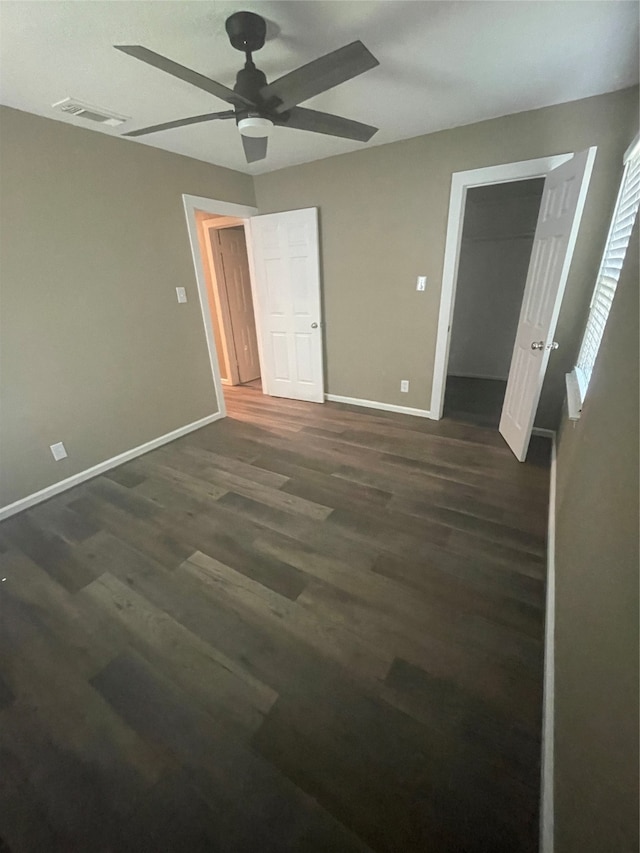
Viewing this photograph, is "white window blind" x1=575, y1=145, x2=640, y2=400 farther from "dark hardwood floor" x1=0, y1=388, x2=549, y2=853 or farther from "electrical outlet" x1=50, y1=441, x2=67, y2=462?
"electrical outlet" x1=50, y1=441, x2=67, y2=462

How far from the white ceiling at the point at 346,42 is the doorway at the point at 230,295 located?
76.6 inches

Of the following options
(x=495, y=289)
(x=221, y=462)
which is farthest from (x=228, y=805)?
(x=495, y=289)

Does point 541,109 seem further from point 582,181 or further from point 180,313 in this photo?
point 180,313

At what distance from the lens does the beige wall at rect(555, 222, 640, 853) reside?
0.64 meters

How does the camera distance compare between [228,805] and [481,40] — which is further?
[481,40]

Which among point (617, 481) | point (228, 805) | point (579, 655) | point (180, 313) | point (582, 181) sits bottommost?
point (228, 805)

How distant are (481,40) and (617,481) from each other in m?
2.08

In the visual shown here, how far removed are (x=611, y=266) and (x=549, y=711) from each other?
92.6 inches

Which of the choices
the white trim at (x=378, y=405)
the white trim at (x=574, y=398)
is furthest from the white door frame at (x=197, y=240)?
the white trim at (x=574, y=398)

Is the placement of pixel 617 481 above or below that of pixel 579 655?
above

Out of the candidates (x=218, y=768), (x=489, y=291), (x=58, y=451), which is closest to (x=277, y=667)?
(x=218, y=768)

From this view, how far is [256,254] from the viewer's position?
390 cm

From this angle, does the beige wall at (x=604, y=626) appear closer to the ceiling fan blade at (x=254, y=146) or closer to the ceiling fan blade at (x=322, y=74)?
the ceiling fan blade at (x=322, y=74)

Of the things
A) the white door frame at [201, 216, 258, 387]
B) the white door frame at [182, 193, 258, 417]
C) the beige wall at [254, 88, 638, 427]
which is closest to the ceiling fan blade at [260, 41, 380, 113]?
the beige wall at [254, 88, 638, 427]
